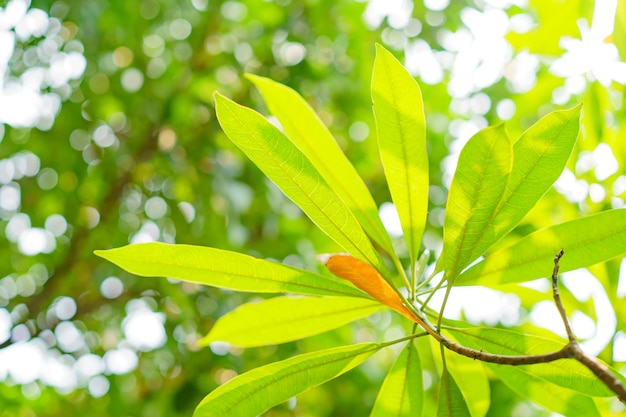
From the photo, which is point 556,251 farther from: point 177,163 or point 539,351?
point 177,163

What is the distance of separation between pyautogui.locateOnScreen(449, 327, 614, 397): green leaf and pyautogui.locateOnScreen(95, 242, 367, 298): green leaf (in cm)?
11

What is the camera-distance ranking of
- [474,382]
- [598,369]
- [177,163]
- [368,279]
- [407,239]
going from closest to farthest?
[598,369], [368,279], [407,239], [474,382], [177,163]

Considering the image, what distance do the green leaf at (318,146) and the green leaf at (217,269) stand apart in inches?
3.1

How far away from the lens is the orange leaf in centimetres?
49

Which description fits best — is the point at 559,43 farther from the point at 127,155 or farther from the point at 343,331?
the point at 127,155

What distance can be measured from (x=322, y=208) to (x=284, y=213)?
1.05m

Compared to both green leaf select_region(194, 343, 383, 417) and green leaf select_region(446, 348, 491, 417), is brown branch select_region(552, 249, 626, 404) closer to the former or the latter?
green leaf select_region(194, 343, 383, 417)

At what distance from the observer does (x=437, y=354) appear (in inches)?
32.3

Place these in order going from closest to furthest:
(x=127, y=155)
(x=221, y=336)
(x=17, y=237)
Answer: (x=221, y=336) < (x=127, y=155) < (x=17, y=237)

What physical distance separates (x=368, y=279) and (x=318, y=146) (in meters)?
0.18

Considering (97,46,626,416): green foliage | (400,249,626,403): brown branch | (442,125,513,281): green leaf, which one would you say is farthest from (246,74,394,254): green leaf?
A: (400,249,626,403): brown branch

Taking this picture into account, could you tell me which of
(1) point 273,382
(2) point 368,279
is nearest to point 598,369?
(2) point 368,279

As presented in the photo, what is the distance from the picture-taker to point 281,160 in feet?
1.70

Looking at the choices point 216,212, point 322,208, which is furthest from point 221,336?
point 216,212
